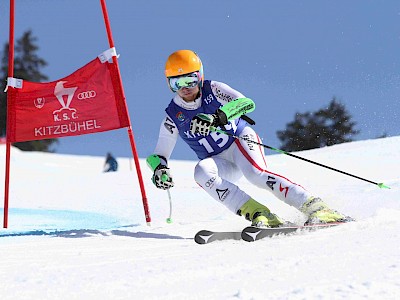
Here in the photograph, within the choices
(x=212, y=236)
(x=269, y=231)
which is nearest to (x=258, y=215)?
(x=269, y=231)

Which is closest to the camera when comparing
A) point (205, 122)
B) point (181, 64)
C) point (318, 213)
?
point (318, 213)

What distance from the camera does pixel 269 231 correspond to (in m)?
3.33

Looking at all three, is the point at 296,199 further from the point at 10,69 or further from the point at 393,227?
the point at 10,69

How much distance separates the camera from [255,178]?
3930 mm

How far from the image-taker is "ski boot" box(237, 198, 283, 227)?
345 centimetres

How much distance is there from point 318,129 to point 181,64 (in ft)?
82.7

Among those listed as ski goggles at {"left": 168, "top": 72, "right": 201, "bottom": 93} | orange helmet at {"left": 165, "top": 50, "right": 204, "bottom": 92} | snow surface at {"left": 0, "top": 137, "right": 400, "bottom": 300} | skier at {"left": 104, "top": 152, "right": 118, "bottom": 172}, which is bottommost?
snow surface at {"left": 0, "top": 137, "right": 400, "bottom": 300}

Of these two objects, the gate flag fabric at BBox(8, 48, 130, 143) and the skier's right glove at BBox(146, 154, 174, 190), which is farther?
the gate flag fabric at BBox(8, 48, 130, 143)

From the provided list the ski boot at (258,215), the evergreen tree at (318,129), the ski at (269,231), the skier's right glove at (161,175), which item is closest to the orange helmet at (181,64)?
the skier's right glove at (161,175)

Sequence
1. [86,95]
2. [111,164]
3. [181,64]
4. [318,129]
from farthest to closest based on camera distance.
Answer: [318,129] < [111,164] < [86,95] < [181,64]

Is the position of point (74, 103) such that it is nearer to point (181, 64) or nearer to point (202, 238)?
point (181, 64)

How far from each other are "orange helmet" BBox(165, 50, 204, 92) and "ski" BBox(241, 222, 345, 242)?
1.32 metres

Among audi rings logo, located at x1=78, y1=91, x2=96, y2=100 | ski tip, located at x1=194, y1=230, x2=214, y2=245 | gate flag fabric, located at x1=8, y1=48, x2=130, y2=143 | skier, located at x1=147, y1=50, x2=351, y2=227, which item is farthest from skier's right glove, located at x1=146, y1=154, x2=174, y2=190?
audi rings logo, located at x1=78, y1=91, x2=96, y2=100

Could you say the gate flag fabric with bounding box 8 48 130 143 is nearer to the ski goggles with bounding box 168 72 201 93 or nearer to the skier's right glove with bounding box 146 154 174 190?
the skier's right glove with bounding box 146 154 174 190
